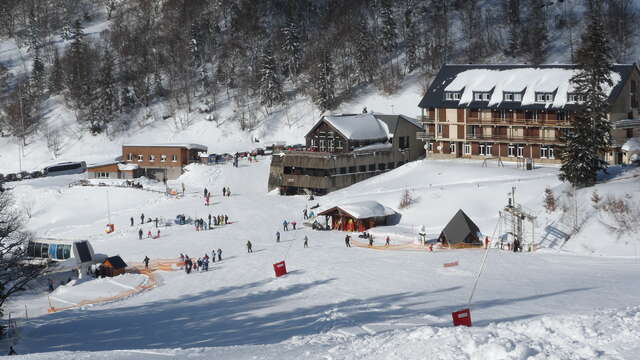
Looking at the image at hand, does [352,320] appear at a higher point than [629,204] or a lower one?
lower

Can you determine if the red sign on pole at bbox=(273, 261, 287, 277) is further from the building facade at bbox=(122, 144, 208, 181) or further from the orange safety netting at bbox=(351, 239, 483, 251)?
the building facade at bbox=(122, 144, 208, 181)

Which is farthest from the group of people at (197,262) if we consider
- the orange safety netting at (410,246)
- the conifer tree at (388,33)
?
the conifer tree at (388,33)

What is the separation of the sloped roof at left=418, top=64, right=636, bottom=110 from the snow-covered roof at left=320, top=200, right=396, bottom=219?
16635 mm

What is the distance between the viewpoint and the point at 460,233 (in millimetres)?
55625

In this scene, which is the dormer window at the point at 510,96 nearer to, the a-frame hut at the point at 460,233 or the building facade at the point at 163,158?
the a-frame hut at the point at 460,233

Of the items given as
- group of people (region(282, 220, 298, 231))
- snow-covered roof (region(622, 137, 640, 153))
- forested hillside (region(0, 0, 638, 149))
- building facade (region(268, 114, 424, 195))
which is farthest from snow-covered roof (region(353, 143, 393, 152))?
snow-covered roof (region(622, 137, 640, 153))

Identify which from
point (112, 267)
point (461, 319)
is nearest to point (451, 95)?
point (112, 267)

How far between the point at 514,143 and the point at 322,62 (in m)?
33.2

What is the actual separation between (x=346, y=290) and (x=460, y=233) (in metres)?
13.7

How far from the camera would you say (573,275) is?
4600cm

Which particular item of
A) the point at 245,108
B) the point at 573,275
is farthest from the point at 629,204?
the point at 245,108

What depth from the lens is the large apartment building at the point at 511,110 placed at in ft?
232

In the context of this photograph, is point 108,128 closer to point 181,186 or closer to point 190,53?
point 190,53

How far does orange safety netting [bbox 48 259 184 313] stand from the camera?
1816 inches
